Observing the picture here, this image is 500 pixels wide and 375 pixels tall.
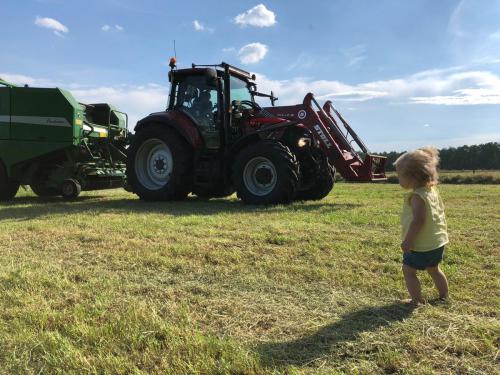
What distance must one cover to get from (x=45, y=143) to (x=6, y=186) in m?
1.32

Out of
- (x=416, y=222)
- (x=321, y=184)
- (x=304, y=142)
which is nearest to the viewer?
(x=416, y=222)

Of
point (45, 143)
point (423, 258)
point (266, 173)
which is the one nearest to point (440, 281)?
point (423, 258)

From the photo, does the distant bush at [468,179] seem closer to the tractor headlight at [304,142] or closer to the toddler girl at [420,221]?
the tractor headlight at [304,142]

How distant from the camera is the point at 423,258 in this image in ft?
10.2

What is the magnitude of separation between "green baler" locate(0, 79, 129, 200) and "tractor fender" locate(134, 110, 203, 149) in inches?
69.8

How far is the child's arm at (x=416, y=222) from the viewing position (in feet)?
10.0

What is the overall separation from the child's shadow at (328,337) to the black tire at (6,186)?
9.41 meters

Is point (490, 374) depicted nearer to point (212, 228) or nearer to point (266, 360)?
point (266, 360)

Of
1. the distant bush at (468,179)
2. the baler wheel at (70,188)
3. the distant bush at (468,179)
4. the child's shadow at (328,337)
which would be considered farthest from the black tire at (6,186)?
the distant bush at (468,179)

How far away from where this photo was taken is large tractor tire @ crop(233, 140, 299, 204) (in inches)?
313

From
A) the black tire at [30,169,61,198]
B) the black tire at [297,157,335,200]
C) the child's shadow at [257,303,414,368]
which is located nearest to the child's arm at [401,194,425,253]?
the child's shadow at [257,303,414,368]

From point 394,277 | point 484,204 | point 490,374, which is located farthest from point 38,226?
point 484,204

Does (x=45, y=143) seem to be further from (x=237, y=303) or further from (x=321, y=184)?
(x=237, y=303)

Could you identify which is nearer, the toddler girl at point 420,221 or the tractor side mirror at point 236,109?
the toddler girl at point 420,221
